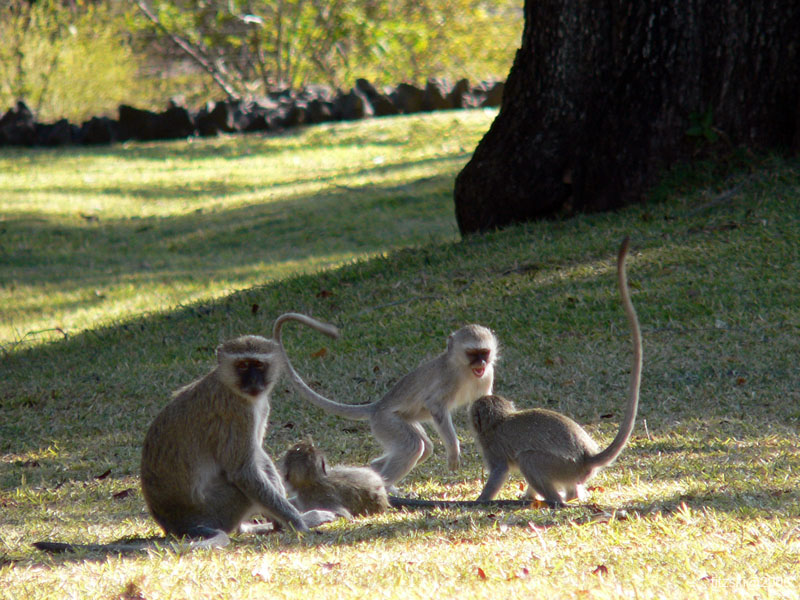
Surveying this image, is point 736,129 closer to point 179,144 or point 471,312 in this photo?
point 471,312

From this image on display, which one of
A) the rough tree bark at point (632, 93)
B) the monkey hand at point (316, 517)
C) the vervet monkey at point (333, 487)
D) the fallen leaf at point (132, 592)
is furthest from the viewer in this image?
the rough tree bark at point (632, 93)

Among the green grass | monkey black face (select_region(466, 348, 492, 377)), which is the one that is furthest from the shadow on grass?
monkey black face (select_region(466, 348, 492, 377))

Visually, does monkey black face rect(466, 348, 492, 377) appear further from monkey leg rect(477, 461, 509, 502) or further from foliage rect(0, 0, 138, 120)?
foliage rect(0, 0, 138, 120)

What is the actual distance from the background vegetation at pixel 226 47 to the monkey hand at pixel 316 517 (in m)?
18.1

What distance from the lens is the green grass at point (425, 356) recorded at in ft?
11.0

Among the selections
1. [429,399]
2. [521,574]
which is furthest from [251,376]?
[521,574]

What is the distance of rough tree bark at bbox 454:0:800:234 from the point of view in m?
8.16

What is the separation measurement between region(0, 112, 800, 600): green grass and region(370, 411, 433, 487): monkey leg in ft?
0.55

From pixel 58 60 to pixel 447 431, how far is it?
1815cm

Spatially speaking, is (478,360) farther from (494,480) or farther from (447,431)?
(494,480)

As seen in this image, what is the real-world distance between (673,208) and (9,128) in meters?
13.8

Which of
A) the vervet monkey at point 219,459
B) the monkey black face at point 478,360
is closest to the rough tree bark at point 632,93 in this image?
the monkey black face at point 478,360

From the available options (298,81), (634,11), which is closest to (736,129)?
(634,11)

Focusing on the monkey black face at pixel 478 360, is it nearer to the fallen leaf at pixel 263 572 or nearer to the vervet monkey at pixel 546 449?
the vervet monkey at pixel 546 449
